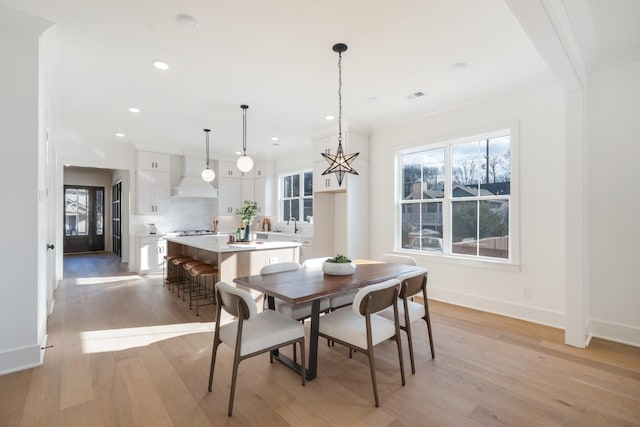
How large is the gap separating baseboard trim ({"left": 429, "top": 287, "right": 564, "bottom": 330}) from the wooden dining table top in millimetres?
1610

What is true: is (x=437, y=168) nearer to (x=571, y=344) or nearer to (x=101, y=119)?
(x=571, y=344)

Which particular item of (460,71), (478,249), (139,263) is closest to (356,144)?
(460,71)

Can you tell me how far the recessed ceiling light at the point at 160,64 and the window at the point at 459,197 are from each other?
350 cm

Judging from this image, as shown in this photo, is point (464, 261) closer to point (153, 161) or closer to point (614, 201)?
point (614, 201)

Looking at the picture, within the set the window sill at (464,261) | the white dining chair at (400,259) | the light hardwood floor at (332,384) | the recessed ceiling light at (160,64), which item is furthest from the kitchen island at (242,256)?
the recessed ceiling light at (160,64)

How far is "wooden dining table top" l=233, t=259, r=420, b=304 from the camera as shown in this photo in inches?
83.4

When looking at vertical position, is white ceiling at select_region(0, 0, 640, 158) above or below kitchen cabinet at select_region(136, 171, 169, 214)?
above

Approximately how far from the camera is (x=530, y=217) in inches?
142

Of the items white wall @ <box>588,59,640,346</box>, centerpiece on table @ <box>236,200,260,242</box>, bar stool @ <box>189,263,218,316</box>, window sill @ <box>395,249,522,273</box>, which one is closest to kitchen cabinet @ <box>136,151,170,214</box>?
bar stool @ <box>189,263,218,316</box>

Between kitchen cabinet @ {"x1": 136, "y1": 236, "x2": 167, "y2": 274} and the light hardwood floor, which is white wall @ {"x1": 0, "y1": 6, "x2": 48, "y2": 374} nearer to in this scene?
the light hardwood floor

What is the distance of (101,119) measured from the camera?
4895 millimetres

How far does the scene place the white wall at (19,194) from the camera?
7.79 ft

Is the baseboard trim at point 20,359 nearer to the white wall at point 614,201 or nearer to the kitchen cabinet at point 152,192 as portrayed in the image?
the kitchen cabinet at point 152,192

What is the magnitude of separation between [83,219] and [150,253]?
533cm
